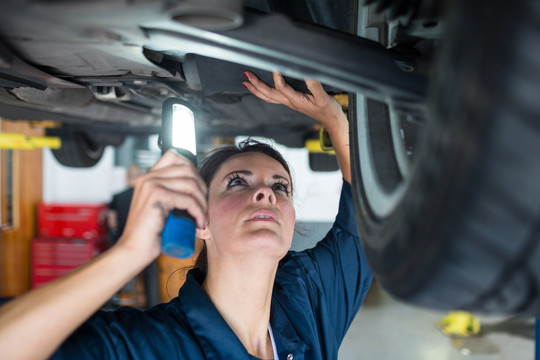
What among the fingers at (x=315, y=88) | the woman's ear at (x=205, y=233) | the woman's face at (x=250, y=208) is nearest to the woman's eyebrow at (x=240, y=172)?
the woman's face at (x=250, y=208)

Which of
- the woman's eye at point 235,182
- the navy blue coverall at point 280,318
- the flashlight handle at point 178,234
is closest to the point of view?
the flashlight handle at point 178,234

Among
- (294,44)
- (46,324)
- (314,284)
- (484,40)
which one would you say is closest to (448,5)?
(484,40)

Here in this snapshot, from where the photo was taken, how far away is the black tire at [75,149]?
7.46 feet

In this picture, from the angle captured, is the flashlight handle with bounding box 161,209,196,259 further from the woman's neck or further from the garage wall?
the garage wall

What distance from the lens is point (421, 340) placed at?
360 centimetres

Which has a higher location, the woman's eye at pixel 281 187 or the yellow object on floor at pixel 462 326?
the woman's eye at pixel 281 187

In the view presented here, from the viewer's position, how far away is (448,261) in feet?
1.12

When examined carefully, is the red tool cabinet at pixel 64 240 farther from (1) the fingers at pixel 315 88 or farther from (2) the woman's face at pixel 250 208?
(1) the fingers at pixel 315 88

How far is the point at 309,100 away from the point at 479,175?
577mm

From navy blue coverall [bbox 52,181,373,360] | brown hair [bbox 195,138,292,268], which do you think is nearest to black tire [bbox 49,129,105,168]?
brown hair [bbox 195,138,292,268]

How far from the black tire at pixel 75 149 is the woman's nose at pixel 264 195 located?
1.76 meters

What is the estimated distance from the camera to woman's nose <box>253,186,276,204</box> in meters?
0.88

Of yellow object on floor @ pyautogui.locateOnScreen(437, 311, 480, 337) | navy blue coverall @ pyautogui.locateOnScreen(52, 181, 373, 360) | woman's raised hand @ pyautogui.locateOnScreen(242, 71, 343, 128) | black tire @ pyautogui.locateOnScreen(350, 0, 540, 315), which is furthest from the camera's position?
yellow object on floor @ pyautogui.locateOnScreen(437, 311, 480, 337)

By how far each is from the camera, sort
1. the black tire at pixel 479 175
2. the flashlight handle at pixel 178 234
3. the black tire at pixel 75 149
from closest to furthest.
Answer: the black tire at pixel 479 175, the flashlight handle at pixel 178 234, the black tire at pixel 75 149
